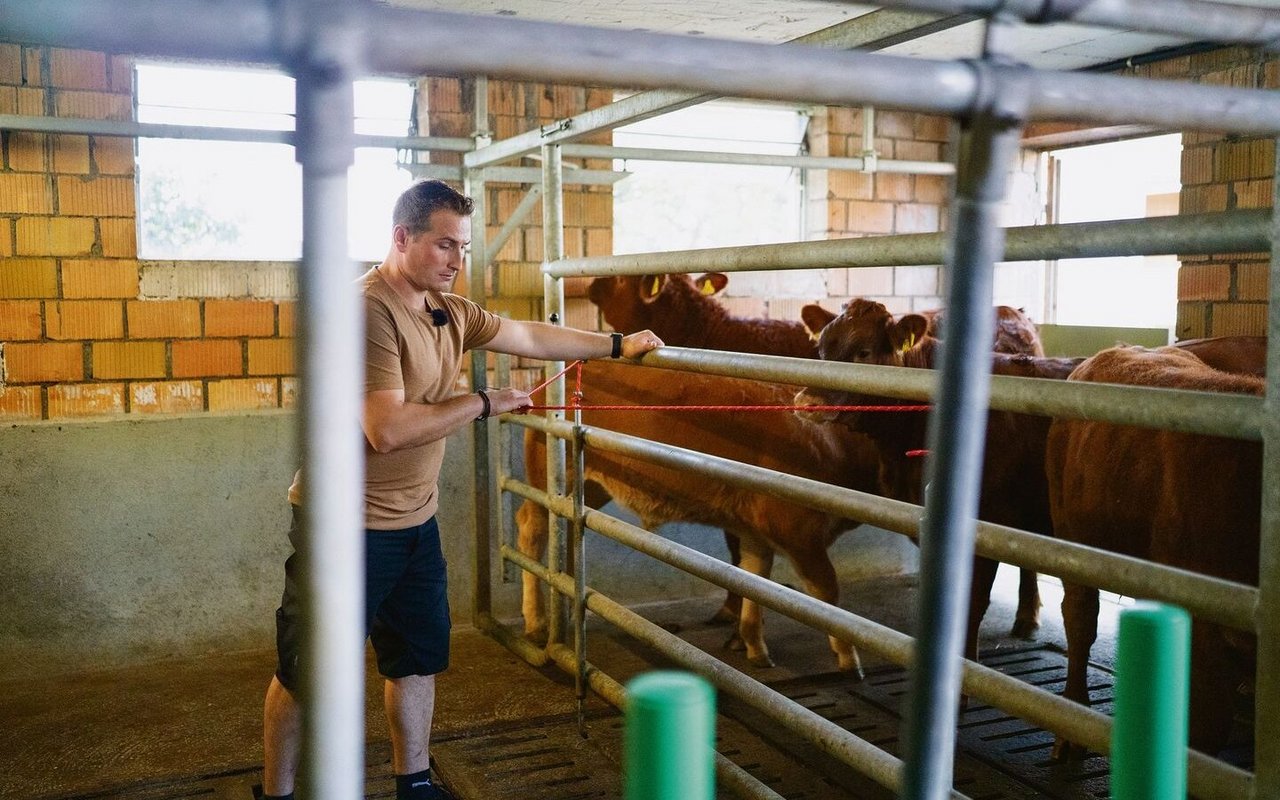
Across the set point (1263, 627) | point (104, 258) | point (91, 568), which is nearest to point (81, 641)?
point (91, 568)

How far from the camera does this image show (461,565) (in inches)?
204

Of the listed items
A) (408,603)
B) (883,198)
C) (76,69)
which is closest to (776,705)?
(408,603)

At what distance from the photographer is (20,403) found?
452cm

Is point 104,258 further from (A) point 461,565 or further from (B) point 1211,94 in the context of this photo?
(B) point 1211,94

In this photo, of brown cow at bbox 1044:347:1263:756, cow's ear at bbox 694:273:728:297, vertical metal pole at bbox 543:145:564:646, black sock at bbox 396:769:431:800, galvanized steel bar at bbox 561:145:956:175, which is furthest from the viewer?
cow's ear at bbox 694:273:728:297

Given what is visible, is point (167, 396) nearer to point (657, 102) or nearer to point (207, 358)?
point (207, 358)

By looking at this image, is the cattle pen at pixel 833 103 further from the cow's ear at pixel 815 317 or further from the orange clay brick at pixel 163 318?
the orange clay brick at pixel 163 318

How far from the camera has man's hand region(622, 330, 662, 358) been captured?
10.3ft

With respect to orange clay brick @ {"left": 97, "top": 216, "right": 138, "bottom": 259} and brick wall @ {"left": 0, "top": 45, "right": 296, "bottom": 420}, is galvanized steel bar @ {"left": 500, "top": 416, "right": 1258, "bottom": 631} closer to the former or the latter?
brick wall @ {"left": 0, "top": 45, "right": 296, "bottom": 420}

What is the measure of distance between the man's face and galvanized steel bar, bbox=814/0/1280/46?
6.69ft

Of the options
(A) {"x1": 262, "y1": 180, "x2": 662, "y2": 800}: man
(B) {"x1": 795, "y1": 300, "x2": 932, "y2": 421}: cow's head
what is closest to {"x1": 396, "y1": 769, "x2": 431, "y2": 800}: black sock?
(A) {"x1": 262, "y1": 180, "x2": 662, "y2": 800}: man

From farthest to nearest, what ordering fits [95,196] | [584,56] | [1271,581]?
1. [95,196]
2. [1271,581]
3. [584,56]

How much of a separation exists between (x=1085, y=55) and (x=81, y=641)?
5.33 meters

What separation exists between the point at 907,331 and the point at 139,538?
3204 millimetres
